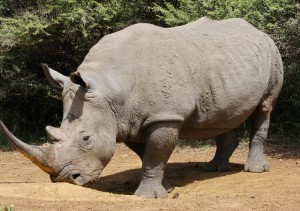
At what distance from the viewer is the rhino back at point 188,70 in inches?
285

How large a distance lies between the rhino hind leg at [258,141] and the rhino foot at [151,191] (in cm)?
177

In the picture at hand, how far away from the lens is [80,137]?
6887 mm

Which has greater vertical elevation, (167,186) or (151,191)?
(151,191)

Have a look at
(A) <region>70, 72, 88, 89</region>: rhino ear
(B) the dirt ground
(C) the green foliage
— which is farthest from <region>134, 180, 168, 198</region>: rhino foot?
(C) the green foliage

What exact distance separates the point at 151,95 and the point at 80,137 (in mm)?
942

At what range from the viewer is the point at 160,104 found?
23.6 ft

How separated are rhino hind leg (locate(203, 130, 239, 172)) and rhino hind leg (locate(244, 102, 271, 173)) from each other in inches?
16.7

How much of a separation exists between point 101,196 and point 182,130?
5.25 feet

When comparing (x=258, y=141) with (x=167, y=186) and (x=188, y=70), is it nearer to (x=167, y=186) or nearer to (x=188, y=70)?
(x=167, y=186)

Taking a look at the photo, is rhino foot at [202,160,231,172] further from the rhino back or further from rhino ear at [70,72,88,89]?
rhino ear at [70,72,88,89]

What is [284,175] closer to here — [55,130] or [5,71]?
[55,130]

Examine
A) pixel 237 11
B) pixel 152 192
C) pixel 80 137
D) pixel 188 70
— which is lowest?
pixel 152 192

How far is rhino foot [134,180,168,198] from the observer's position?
7.36 m

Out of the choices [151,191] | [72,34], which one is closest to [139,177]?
[151,191]
